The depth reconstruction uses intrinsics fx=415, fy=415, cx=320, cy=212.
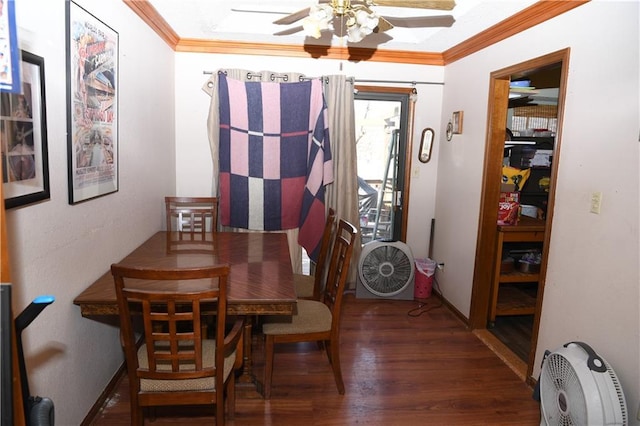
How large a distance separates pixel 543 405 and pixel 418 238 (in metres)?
2.20

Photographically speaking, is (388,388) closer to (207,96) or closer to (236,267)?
(236,267)

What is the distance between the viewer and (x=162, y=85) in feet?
10.5

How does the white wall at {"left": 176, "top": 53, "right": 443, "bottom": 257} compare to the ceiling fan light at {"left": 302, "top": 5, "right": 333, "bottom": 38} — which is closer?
the ceiling fan light at {"left": 302, "top": 5, "right": 333, "bottom": 38}

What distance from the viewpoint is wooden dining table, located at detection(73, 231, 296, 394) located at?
5.92ft

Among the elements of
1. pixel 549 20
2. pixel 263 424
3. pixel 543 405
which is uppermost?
pixel 549 20

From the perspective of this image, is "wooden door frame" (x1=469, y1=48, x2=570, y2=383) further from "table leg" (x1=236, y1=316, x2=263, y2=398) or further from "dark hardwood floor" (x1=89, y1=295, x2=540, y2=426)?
"table leg" (x1=236, y1=316, x2=263, y2=398)

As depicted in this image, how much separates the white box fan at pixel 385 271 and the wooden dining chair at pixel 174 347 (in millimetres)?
2015

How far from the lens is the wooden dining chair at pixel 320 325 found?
227 centimetres

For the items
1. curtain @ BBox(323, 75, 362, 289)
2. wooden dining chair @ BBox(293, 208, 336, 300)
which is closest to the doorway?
curtain @ BBox(323, 75, 362, 289)

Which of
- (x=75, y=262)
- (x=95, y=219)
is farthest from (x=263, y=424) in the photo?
(x=95, y=219)

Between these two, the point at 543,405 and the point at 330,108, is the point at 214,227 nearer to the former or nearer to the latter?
the point at 330,108

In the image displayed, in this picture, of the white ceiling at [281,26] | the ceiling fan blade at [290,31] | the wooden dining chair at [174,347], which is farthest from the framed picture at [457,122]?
the wooden dining chair at [174,347]

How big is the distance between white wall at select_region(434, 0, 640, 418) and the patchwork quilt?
1665mm

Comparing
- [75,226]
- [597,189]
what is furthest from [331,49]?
[75,226]
